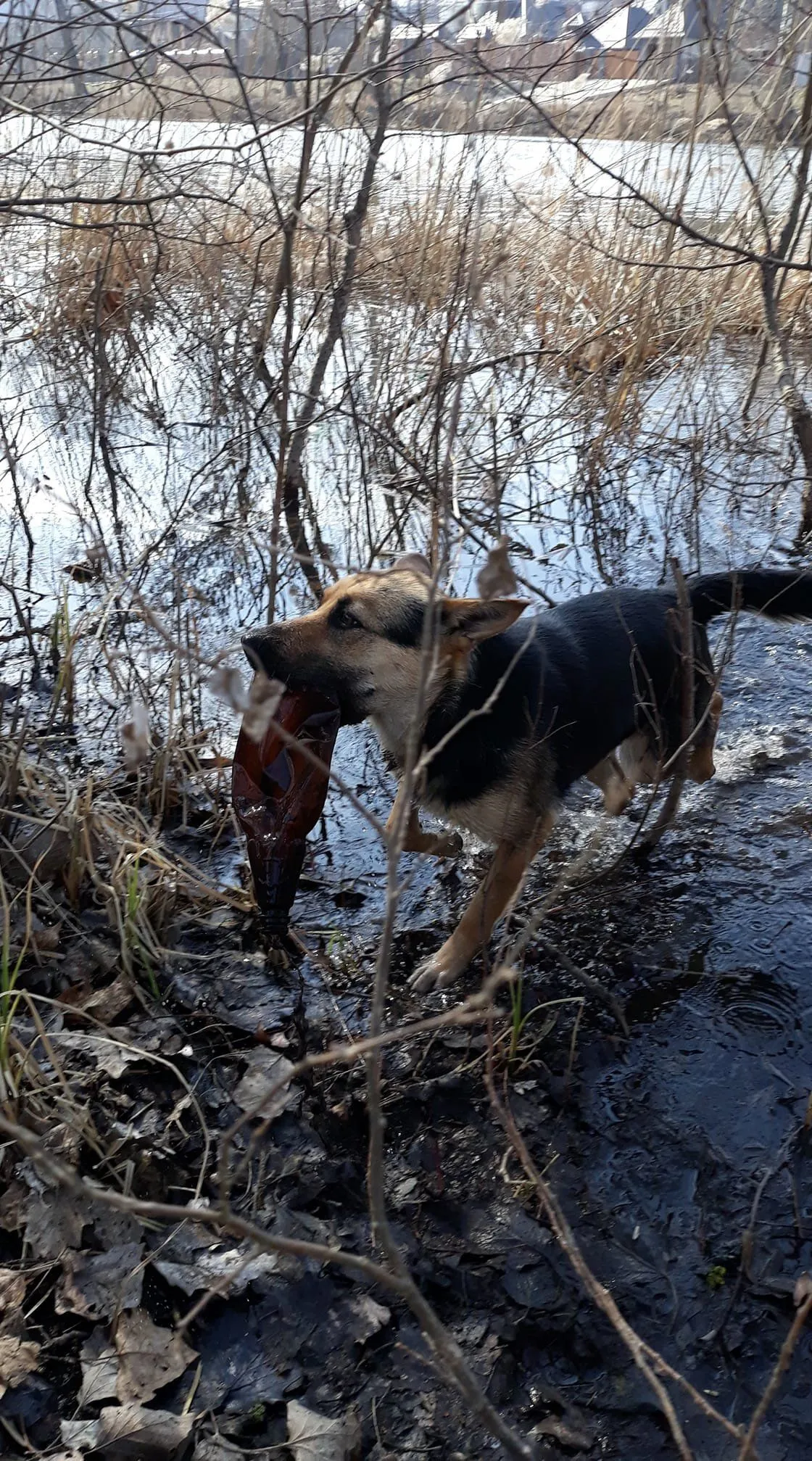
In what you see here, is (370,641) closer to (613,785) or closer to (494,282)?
(613,785)

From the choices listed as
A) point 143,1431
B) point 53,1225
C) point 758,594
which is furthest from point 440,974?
point 758,594

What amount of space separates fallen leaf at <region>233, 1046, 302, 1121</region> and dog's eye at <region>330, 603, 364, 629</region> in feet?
3.98

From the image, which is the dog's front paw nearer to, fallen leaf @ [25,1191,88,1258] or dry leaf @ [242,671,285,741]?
fallen leaf @ [25,1191,88,1258]

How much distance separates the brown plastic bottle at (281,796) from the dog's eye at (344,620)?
22 cm

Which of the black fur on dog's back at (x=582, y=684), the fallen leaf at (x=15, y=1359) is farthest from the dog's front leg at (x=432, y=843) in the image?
the fallen leaf at (x=15, y=1359)

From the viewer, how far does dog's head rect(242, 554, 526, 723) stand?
3160mm

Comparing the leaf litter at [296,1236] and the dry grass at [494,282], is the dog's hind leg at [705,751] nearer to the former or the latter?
the leaf litter at [296,1236]

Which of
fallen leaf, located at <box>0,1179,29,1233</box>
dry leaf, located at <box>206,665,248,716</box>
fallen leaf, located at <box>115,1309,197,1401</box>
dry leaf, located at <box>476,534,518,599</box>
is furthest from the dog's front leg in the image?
dry leaf, located at <box>206,665,248,716</box>

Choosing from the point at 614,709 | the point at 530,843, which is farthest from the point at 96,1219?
the point at 614,709

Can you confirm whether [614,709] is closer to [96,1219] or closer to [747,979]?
[747,979]

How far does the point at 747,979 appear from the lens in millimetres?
3352

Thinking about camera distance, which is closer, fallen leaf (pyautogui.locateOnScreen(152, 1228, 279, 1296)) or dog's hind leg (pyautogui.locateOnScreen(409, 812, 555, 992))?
fallen leaf (pyautogui.locateOnScreen(152, 1228, 279, 1296))

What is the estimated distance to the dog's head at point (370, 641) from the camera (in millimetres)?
3160

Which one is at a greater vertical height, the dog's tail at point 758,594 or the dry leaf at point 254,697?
the dry leaf at point 254,697
